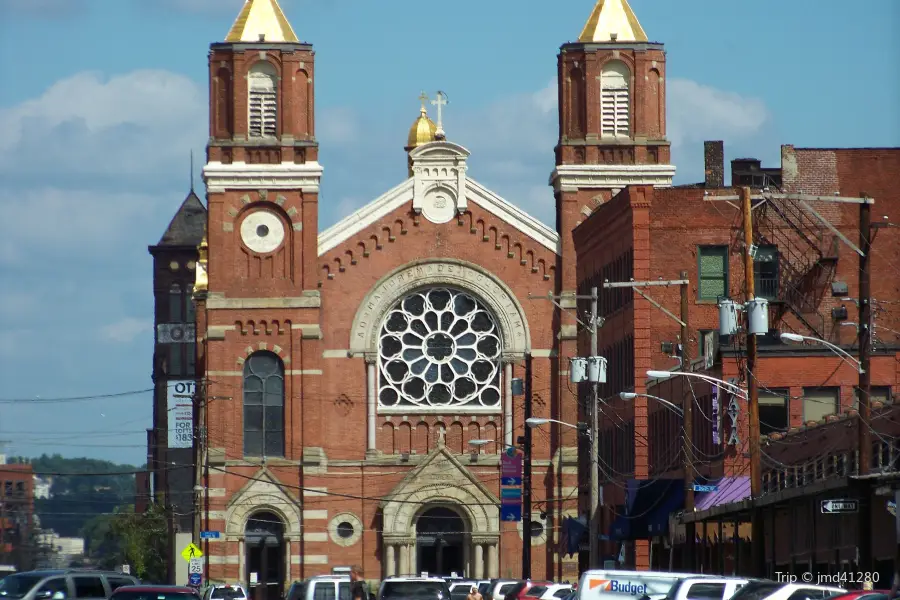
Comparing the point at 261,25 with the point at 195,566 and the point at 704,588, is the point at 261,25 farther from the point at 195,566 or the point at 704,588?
the point at 704,588

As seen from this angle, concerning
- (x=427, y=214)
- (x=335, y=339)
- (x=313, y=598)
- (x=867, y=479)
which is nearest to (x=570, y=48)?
(x=427, y=214)

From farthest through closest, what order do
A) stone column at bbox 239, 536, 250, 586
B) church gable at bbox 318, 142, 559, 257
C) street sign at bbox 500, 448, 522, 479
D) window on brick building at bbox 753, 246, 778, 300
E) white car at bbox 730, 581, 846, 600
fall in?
1. church gable at bbox 318, 142, 559, 257
2. stone column at bbox 239, 536, 250, 586
3. street sign at bbox 500, 448, 522, 479
4. window on brick building at bbox 753, 246, 778, 300
5. white car at bbox 730, 581, 846, 600

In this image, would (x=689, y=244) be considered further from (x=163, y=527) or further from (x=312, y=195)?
(x=163, y=527)

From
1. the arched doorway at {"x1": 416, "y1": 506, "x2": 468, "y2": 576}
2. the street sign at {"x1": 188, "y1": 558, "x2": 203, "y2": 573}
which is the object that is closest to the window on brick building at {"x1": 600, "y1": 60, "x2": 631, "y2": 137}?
the arched doorway at {"x1": 416, "y1": 506, "x2": 468, "y2": 576}

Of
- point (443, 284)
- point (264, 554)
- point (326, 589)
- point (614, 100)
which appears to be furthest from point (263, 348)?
point (326, 589)

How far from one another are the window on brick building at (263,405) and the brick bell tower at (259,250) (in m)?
0.04

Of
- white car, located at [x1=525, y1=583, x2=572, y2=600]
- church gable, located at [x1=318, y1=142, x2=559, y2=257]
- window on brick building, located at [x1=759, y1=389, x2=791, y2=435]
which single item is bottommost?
white car, located at [x1=525, y1=583, x2=572, y2=600]

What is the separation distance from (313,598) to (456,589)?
11.0 meters

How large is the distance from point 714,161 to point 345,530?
66.7 ft

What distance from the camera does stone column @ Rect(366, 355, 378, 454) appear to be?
281 feet

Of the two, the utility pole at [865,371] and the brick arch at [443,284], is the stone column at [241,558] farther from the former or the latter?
the utility pole at [865,371]

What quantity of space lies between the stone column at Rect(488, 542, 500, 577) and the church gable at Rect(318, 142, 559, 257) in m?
12.0

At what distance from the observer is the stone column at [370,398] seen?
85562mm

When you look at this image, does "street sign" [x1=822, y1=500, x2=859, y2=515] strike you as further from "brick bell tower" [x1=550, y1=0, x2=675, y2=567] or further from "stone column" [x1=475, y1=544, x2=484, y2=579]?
"stone column" [x1=475, y1=544, x2=484, y2=579]
